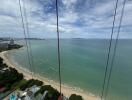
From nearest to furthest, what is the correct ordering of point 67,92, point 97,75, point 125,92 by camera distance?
point 67,92, point 125,92, point 97,75

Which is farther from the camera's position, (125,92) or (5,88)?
(125,92)

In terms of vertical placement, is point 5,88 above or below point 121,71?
above

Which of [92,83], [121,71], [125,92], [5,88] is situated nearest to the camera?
[5,88]

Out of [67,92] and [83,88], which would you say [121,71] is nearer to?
[83,88]

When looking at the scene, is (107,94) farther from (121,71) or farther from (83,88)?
(121,71)

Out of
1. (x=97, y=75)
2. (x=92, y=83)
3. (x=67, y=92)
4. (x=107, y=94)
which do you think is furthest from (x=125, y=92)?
(x=67, y=92)

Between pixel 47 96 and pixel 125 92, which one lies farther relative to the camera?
pixel 125 92

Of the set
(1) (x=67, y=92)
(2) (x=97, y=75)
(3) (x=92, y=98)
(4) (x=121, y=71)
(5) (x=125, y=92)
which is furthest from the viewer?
A: (4) (x=121, y=71)

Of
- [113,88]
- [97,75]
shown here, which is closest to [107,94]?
[113,88]

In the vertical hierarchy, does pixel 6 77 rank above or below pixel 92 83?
above
